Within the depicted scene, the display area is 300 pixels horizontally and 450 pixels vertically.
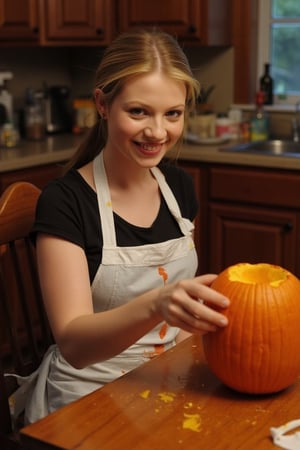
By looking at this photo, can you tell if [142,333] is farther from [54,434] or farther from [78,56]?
[78,56]

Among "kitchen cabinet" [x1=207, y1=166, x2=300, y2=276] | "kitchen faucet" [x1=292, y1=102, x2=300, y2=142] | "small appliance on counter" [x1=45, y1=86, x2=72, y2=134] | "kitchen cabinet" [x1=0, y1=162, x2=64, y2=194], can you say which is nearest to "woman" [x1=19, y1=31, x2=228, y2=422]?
"kitchen cabinet" [x1=0, y1=162, x2=64, y2=194]

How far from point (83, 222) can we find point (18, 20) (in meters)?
2.03

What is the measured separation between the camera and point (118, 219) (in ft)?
4.79

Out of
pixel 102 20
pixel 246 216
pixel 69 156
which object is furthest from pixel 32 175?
pixel 102 20

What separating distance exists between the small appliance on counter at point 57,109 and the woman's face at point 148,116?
7.68 feet

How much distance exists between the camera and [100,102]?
4.77ft

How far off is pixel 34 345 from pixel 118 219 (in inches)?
12.7

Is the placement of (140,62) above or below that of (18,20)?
below

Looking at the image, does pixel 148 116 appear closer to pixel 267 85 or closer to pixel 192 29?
pixel 192 29

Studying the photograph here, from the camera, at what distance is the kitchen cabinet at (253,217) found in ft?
9.51

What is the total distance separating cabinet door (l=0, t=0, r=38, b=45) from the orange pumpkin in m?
2.41

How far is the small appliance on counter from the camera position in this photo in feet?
12.0

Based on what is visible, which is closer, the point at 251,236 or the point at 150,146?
the point at 150,146

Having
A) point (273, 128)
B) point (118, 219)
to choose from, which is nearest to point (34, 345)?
point (118, 219)
